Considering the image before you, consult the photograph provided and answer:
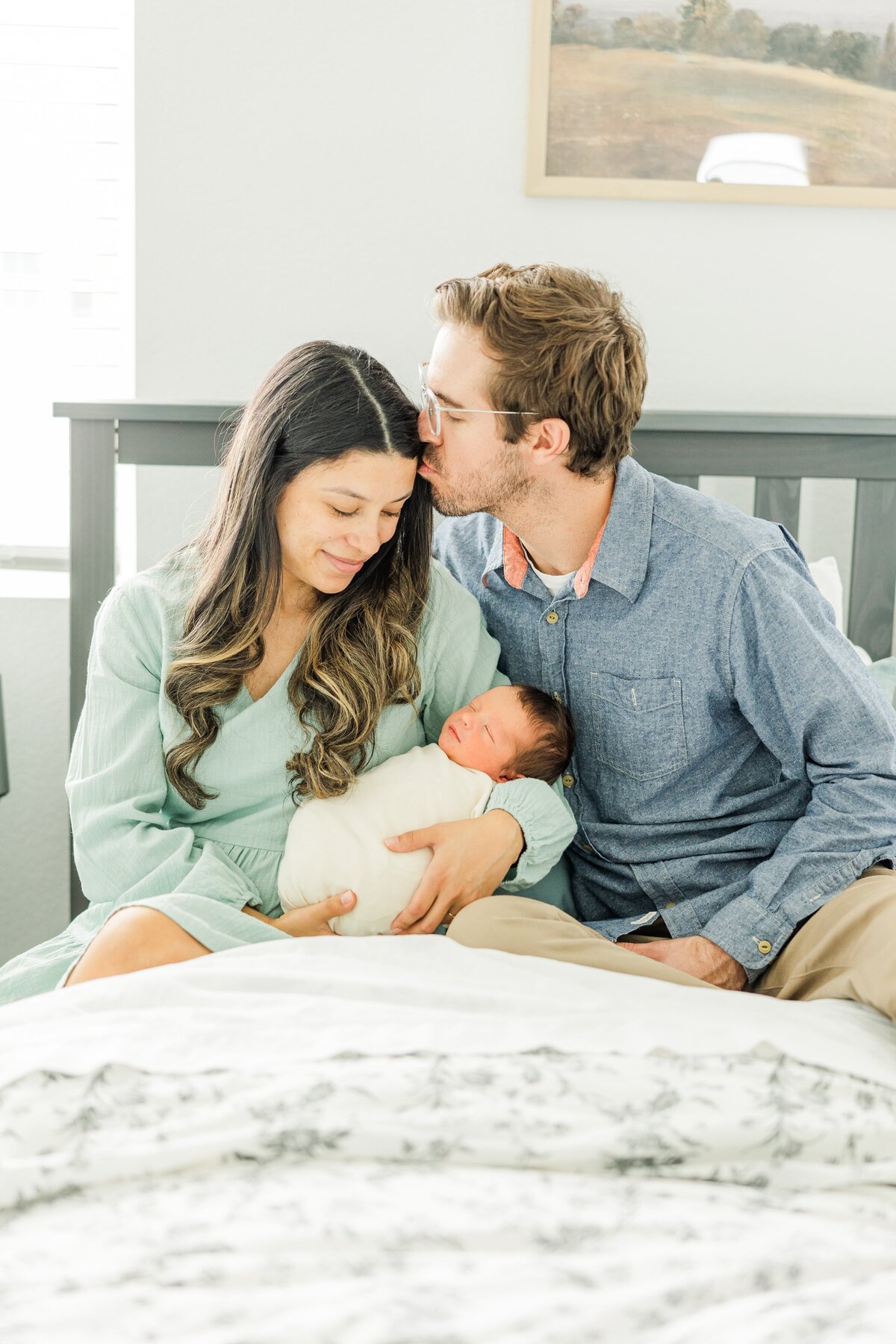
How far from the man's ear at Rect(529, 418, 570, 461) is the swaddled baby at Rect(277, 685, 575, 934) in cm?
31

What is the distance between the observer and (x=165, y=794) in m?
1.51

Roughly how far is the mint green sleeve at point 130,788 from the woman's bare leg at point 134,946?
0.08 m

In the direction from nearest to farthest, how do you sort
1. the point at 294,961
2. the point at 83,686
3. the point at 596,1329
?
the point at 596,1329, the point at 294,961, the point at 83,686

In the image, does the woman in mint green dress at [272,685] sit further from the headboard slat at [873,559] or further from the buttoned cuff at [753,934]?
the headboard slat at [873,559]

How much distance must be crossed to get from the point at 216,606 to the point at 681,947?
2.42 feet

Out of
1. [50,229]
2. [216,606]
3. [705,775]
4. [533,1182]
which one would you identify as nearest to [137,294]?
[50,229]

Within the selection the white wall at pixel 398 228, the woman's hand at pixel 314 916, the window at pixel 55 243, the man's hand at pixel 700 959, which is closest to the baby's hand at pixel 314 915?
the woman's hand at pixel 314 916

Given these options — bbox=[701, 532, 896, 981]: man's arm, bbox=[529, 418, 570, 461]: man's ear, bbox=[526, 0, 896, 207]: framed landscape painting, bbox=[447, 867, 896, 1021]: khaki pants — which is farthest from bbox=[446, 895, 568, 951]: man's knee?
bbox=[526, 0, 896, 207]: framed landscape painting

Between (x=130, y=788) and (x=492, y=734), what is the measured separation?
0.47 m

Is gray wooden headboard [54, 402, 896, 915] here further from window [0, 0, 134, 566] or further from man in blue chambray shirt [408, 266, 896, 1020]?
window [0, 0, 134, 566]

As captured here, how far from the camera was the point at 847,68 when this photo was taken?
204 cm

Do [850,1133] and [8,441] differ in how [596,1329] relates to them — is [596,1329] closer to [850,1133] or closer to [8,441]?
[850,1133]

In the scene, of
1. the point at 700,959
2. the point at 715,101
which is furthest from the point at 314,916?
the point at 715,101

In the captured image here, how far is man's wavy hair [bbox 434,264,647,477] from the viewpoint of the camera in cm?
153
